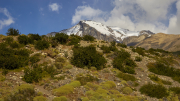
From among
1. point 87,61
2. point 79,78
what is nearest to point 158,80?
point 87,61

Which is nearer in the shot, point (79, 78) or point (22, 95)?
point (22, 95)

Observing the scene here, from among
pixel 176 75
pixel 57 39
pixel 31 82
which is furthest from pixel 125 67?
pixel 57 39

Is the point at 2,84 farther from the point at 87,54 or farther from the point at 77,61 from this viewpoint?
the point at 87,54

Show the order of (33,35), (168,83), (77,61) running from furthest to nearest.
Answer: (33,35) → (77,61) → (168,83)

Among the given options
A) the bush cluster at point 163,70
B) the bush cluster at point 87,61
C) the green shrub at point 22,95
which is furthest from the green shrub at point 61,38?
the bush cluster at point 163,70

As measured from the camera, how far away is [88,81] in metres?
9.91

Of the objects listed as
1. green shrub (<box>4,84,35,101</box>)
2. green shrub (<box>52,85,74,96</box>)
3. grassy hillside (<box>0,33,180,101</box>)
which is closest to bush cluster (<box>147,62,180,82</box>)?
grassy hillside (<box>0,33,180,101</box>)

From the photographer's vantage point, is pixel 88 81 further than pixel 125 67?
No

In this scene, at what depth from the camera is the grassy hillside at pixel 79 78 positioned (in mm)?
7438

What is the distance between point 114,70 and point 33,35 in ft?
50.0

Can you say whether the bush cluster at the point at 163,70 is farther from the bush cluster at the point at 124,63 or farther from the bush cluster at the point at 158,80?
the bush cluster at the point at 124,63

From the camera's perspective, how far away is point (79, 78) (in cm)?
1004

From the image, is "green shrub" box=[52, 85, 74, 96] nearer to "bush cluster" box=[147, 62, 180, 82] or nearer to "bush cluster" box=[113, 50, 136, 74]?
"bush cluster" box=[113, 50, 136, 74]

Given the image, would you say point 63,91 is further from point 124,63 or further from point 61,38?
point 61,38
